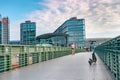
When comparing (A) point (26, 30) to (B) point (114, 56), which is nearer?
(B) point (114, 56)

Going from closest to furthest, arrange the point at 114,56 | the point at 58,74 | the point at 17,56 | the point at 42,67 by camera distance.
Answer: the point at 114,56 < the point at 58,74 < the point at 42,67 < the point at 17,56

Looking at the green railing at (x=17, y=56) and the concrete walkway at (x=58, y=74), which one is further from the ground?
the green railing at (x=17, y=56)

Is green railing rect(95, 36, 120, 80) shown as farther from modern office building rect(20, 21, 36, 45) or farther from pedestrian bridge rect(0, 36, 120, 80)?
modern office building rect(20, 21, 36, 45)

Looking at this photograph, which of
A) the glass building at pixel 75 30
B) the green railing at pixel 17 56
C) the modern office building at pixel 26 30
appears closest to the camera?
the green railing at pixel 17 56

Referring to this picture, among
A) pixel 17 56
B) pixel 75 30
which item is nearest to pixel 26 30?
pixel 75 30

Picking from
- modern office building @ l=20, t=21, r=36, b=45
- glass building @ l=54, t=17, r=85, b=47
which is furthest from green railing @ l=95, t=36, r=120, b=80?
glass building @ l=54, t=17, r=85, b=47

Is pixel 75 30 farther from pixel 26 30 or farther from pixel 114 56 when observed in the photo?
pixel 114 56

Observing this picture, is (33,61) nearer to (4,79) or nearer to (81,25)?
(4,79)

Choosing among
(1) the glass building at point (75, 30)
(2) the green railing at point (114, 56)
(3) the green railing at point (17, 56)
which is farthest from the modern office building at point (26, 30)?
(2) the green railing at point (114, 56)

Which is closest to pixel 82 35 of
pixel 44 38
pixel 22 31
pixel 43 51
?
pixel 22 31

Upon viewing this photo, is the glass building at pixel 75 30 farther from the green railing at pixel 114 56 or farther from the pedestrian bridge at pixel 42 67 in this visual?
the green railing at pixel 114 56

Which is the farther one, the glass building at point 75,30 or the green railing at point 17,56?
the glass building at point 75,30

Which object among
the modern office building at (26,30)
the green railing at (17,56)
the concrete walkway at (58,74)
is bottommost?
the concrete walkway at (58,74)

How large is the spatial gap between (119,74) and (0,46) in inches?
362
